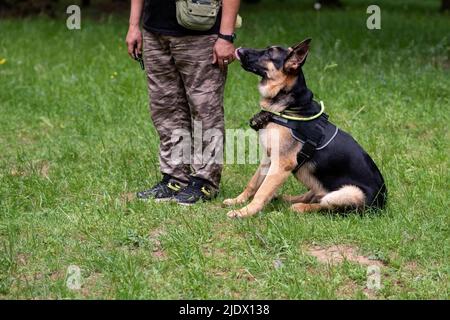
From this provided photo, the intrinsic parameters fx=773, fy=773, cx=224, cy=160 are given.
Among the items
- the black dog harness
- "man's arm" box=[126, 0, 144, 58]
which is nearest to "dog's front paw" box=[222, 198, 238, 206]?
the black dog harness

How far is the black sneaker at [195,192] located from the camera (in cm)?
583

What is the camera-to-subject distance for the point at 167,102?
598 cm

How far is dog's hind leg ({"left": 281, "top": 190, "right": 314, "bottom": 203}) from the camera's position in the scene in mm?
5754

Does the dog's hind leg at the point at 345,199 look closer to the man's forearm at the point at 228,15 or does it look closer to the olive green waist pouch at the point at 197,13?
the man's forearm at the point at 228,15

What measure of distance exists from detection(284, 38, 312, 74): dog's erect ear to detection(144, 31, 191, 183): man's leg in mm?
943

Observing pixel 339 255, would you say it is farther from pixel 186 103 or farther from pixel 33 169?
pixel 33 169

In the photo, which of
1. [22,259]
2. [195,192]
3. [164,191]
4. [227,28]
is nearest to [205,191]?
[195,192]

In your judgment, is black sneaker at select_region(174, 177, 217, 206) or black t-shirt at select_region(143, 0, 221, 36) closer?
black t-shirt at select_region(143, 0, 221, 36)

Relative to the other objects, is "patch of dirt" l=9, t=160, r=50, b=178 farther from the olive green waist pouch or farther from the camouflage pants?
the olive green waist pouch

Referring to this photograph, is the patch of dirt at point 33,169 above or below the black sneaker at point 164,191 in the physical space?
below

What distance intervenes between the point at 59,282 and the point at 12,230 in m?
1.07

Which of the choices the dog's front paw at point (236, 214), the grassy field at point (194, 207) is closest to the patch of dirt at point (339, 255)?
the grassy field at point (194, 207)

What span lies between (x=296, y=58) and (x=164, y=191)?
4.99 ft

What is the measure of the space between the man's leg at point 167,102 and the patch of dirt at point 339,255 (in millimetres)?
1564
